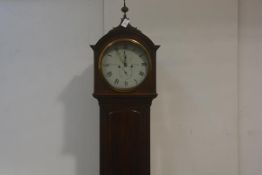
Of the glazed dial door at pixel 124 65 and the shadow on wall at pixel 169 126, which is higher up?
the glazed dial door at pixel 124 65

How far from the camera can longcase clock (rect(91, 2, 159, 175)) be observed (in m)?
1.84

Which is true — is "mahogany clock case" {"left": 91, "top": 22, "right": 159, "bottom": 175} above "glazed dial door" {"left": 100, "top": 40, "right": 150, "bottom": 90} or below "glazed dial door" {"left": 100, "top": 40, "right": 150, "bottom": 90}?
below

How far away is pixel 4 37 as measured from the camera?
2295 millimetres

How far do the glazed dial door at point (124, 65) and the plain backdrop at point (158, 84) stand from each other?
39cm

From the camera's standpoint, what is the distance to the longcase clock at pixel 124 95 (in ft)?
6.02

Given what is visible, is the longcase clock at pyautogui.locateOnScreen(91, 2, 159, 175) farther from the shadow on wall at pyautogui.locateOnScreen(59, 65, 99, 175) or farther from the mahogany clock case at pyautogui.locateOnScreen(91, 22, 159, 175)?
the shadow on wall at pyautogui.locateOnScreen(59, 65, 99, 175)

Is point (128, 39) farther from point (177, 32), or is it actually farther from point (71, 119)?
point (71, 119)

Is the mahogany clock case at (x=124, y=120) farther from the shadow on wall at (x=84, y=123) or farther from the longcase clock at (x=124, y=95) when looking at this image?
the shadow on wall at (x=84, y=123)

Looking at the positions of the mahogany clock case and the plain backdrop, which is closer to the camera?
the mahogany clock case

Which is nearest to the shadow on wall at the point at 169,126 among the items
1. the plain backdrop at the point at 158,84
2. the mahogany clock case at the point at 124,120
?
the plain backdrop at the point at 158,84

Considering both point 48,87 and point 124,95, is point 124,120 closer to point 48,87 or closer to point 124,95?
point 124,95

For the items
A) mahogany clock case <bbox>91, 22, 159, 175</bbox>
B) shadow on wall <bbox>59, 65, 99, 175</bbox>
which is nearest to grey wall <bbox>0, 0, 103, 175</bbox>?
shadow on wall <bbox>59, 65, 99, 175</bbox>

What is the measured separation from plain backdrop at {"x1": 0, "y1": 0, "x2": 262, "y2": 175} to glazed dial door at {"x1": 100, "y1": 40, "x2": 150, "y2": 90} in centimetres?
39

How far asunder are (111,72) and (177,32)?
24.7 inches
